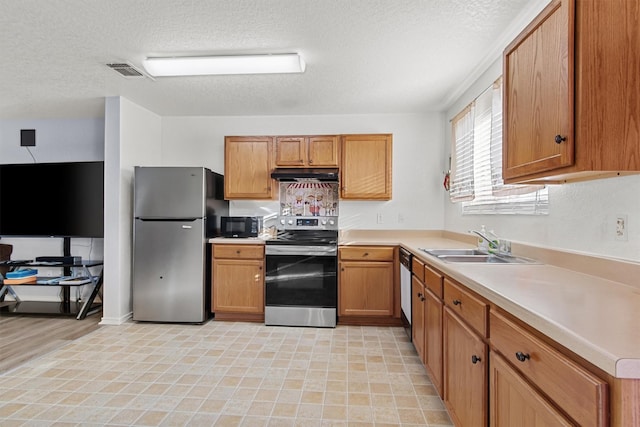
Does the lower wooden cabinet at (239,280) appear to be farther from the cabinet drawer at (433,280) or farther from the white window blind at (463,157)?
the white window blind at (463,157)

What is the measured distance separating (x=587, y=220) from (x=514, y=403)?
1018 mm

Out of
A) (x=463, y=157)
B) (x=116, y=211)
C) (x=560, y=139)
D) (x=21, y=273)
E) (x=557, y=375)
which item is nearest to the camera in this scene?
(x=557, y=375)

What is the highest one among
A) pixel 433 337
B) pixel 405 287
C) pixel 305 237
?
pixel 305 237

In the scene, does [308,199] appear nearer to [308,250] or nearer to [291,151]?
[291,151]

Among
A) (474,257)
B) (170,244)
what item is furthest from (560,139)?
(170,244)

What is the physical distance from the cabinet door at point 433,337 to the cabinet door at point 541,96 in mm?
883

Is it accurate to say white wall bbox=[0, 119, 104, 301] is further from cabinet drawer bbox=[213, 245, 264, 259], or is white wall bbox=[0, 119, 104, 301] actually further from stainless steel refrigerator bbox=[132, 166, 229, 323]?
cabinet drawer bbox=[213, 245, 264, 259]

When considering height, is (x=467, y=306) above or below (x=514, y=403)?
above

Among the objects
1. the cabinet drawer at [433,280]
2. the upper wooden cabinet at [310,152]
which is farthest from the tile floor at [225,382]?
the upper wooden cabinet at [310,152]

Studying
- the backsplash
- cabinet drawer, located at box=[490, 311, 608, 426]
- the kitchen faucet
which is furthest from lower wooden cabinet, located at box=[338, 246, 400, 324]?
cabinet drawer, located at box=[490, 311, 608, 426]

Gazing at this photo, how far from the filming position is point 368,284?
3367mm

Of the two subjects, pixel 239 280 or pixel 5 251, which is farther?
pixel 5 251

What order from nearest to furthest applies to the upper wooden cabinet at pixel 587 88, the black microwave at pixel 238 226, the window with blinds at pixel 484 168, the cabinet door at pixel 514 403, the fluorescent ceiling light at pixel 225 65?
1. the cabinet door at pixel 514 403
2. the upper wooden cabinet at pixel 587 88
3. the window with blinds at pixel 484 168
4. the fluorescent ceiling light at pixel 225 65
5. the black microwave at pixel 238 226

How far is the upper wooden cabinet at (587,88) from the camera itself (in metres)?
1.09
